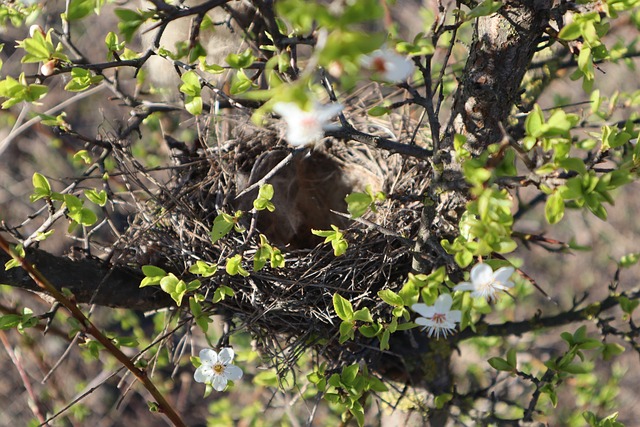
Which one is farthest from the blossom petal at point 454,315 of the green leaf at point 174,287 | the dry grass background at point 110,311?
the dry grass background at point 110,311

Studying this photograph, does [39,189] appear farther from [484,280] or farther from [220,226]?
[484,280]

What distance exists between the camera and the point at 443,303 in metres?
0.93

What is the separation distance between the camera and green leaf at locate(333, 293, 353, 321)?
1.09m

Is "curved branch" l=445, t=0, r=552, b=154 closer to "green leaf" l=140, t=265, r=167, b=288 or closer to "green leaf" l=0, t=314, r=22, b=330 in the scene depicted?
"green leaf" l=140, t=265, r=167, b=288

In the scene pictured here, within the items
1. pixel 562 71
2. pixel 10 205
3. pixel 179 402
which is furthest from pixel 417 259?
pixel 10 205

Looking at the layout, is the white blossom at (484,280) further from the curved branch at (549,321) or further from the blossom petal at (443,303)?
the curved branch at (549,321)

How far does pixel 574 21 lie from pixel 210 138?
93cm

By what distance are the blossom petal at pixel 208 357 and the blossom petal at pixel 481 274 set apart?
58 centimetres

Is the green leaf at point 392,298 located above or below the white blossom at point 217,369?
above

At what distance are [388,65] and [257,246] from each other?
604 millimetres

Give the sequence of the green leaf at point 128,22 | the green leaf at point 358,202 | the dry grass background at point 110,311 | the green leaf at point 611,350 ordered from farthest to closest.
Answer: the dry grass background at point 110,311 < the green leaf at point 611,350 < the green leaf at point 358,202 < the green leaf at point 128,22

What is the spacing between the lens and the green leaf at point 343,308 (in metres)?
1.09

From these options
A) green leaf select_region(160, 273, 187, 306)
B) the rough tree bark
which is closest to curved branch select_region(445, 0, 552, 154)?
the rough tree bark

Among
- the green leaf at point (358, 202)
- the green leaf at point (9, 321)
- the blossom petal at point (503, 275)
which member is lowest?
the green leaf at point (9, 321)
